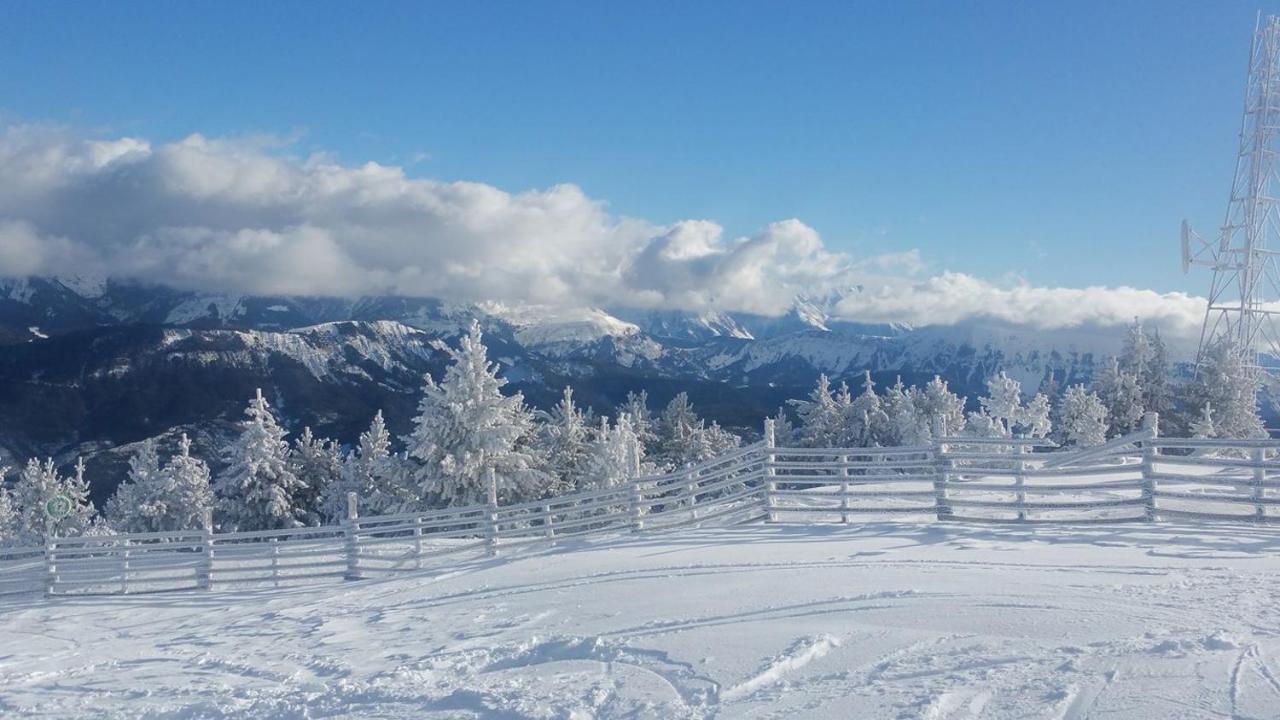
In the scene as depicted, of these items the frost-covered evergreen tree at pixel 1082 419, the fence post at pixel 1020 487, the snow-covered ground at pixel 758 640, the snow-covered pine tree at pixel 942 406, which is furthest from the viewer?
the snow-covered pine tree at pixel 942 406

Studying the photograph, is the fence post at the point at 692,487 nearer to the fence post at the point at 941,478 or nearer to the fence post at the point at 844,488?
the fence post at the point at 844,488

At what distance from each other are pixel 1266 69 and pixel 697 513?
Result: 29408mm

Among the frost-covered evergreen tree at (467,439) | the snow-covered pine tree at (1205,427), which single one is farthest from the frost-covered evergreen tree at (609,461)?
the snow-covered pine tree at (1205,427)

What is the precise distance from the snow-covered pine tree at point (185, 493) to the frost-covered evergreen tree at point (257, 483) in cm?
207

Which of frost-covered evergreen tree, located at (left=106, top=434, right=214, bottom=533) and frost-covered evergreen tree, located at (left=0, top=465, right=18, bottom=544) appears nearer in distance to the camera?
frost-covered evergreen tree, located at (left=106, top=434, right=214, bottom=533)

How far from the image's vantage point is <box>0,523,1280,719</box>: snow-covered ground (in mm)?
6312

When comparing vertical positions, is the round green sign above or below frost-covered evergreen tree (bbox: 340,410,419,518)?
above

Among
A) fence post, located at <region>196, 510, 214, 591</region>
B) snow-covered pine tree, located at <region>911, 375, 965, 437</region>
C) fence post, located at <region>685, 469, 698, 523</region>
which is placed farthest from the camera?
snow-covered pine tree, located at <region>911, 375, 965, 437</region>

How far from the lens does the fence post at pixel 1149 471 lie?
12.6 m

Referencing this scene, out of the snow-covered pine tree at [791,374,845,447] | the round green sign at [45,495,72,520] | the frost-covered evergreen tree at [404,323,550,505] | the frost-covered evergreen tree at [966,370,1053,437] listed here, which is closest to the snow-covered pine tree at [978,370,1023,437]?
the frost-covered evergreen tree at [966,370,1053,437]

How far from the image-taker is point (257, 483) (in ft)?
118

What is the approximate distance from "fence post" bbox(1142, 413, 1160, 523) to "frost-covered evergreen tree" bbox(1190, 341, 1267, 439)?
36298mm

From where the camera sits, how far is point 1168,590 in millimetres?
8562

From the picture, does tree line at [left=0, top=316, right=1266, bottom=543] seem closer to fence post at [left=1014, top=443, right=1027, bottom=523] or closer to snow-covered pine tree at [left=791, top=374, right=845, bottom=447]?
snow-covered pine tree at [left=791, top=374, right=845, bottom=447]
